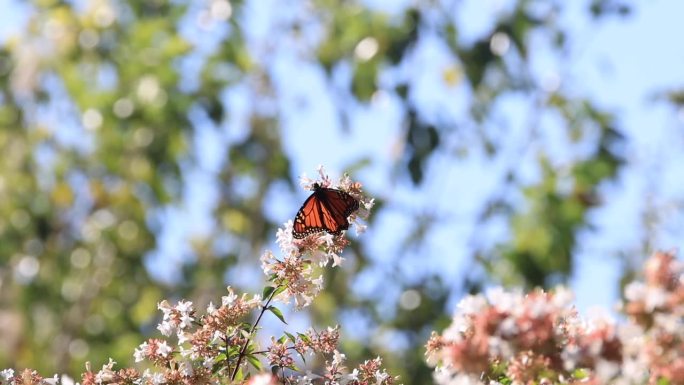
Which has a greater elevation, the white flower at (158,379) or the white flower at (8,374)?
the white flower at (8,374)

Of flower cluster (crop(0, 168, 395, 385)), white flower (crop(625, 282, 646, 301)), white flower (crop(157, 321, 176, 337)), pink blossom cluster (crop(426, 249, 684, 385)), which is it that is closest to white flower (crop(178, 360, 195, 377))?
flower cluster (crop(0, 168, 395, 385))

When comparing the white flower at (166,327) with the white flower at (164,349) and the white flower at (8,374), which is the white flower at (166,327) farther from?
the white flower at (8,374)

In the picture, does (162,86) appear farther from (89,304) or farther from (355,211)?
(355,211)

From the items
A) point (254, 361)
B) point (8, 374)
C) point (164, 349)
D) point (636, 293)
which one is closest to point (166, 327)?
point (164, 349)

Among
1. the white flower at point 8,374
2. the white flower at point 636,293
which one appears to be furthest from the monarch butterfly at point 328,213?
the white flower at point 636,293

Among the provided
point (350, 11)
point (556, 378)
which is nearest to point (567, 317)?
point (556, 378)

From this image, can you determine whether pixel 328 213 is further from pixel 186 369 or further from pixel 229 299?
pixel 186 369
